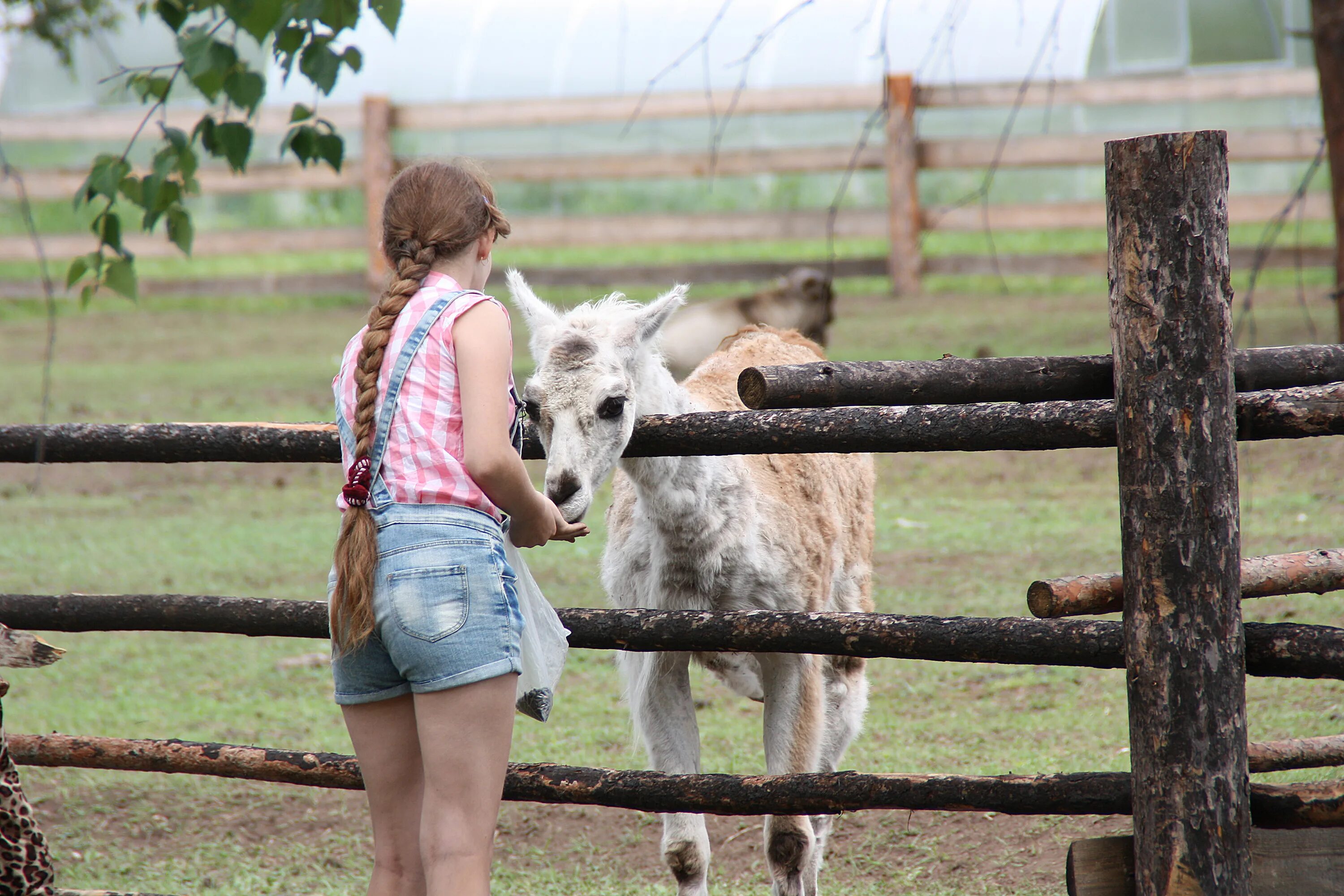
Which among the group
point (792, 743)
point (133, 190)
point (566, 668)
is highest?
point (133, 190)

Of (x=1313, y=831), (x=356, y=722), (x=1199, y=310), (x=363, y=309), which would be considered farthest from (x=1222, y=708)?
(x=363, y=309)

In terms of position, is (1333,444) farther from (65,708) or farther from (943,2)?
(943,2)

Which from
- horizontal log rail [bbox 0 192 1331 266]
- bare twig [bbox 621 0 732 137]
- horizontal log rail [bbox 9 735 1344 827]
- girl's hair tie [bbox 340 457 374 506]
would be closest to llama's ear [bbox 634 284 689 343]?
bare twig [bbox 621 0 732 137]

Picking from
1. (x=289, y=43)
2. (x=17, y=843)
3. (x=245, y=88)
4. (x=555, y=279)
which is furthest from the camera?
(x=555, y=279)

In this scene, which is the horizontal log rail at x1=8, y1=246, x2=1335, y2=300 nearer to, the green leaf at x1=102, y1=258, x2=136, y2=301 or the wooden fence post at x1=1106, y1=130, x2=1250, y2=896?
the green leaf at x1=102, y1=258, x2=136, y2=301

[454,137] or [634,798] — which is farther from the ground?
[454,137]

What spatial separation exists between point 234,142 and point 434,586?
255cm

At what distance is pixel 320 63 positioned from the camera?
4.14 m

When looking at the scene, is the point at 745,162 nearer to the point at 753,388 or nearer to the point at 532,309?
the point at 532,309

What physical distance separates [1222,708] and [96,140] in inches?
734

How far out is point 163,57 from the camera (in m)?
20.2

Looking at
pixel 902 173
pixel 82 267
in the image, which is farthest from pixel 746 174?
pixel 82 267

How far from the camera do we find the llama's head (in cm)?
348

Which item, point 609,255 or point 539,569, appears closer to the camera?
point 539,569
